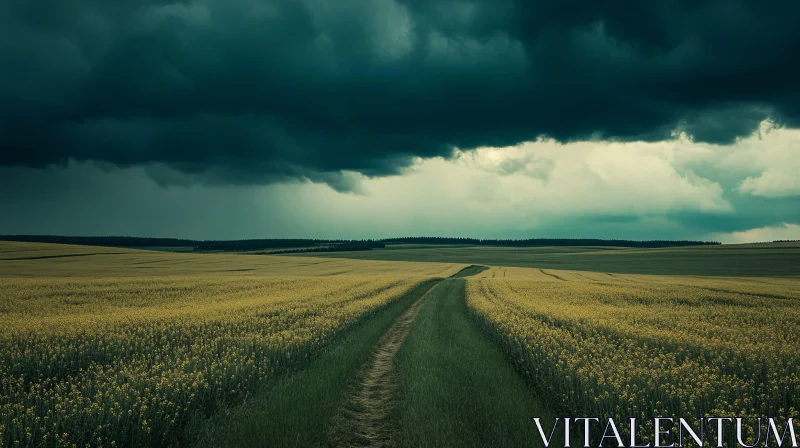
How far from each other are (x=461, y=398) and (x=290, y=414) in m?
3.32

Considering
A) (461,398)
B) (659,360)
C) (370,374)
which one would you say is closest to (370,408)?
(461,398)

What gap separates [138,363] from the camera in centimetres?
934

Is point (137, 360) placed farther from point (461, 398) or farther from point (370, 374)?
point (461, 398)

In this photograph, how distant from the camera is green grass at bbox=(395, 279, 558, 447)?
647cm

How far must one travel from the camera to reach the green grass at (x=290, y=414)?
6.36 meters

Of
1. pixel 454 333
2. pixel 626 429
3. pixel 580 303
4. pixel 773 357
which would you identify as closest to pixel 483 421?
pixel 626 429

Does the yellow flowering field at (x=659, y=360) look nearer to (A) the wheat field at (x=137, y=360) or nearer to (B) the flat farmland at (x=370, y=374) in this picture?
(B) the flat farmland at (x=370, y=374)

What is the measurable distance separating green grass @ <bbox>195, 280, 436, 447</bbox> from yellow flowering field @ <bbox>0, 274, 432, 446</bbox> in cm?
55

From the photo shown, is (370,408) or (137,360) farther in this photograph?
(137,360)

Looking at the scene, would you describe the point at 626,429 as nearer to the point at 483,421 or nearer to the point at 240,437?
A: the point at 483,421

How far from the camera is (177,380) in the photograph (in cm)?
766

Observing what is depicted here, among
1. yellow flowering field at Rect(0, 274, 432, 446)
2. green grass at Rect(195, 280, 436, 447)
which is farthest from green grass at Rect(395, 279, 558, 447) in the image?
yellow flowering field at Rect(0, 274, 432, 446)

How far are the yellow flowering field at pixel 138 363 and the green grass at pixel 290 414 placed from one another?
0.55 metres

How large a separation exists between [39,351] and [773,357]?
1735 centimetres
